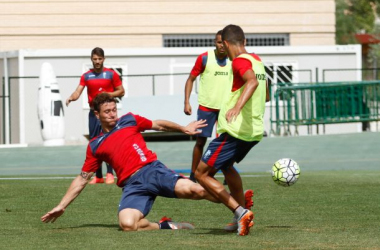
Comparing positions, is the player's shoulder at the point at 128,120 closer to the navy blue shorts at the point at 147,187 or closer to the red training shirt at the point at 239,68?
the navy blue shorts at the point at 147,187

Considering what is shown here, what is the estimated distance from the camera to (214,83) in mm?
14344

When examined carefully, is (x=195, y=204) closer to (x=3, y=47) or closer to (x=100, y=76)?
(x=100, y=76)

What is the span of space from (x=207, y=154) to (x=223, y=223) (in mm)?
1317

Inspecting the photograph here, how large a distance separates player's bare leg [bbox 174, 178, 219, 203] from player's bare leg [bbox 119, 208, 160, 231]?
0.40 m

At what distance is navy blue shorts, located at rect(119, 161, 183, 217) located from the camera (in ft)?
33.3

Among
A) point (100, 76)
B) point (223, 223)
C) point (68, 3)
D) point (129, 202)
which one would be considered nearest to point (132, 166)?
point (129, 202)

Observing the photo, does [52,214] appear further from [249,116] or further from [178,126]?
[249,116]

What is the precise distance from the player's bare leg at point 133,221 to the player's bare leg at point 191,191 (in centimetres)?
40

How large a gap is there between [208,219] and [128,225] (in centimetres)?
148

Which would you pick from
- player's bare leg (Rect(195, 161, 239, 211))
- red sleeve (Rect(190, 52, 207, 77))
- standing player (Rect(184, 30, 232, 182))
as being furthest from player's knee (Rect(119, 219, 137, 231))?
red sleeve (Rect(190, 52, 207, 77))

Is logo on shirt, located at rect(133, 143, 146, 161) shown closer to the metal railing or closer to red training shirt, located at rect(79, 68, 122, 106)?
red training shirt, located at rect(79, 68, 122, 106)

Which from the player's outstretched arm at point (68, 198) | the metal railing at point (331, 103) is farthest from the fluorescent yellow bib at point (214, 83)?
the metal railing at point (331, 103)

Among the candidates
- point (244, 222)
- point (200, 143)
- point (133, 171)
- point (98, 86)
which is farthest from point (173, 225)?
point (98, 86)

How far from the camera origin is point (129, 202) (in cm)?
1019
